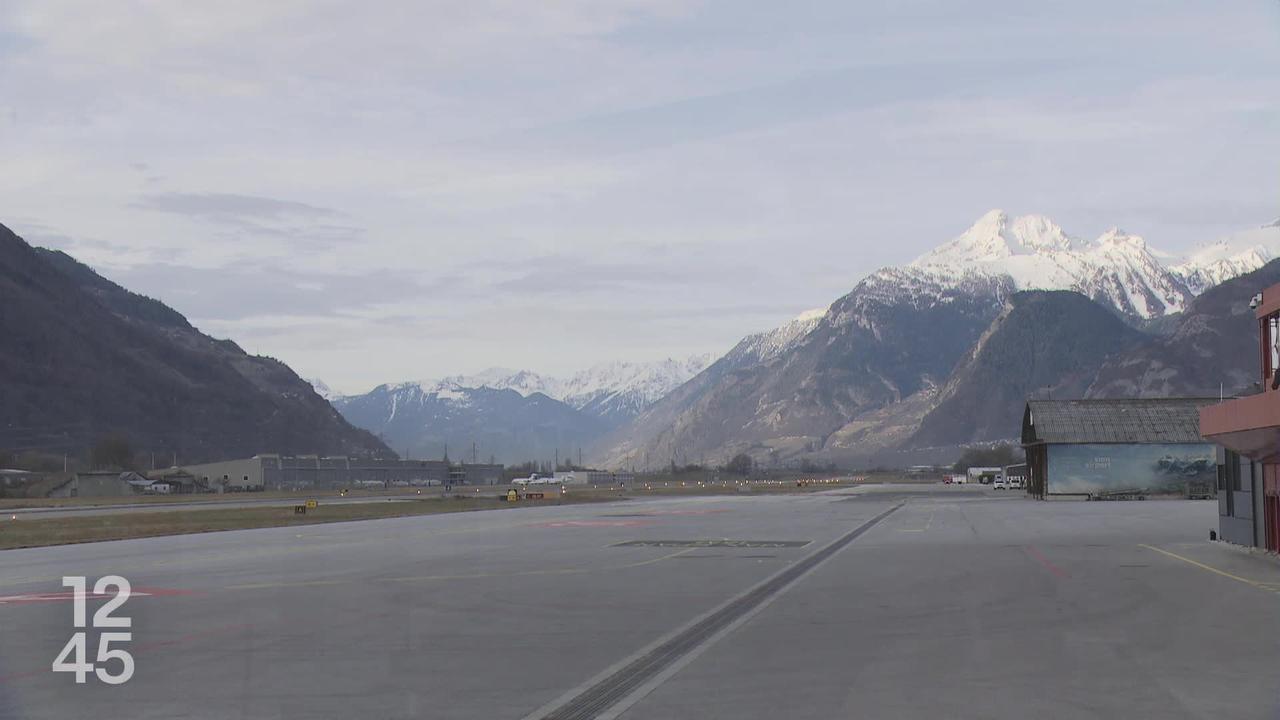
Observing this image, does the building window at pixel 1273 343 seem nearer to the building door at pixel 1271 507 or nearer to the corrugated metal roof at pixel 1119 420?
the building door at pixel 1271 507

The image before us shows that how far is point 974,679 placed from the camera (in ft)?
55.9

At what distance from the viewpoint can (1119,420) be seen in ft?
360

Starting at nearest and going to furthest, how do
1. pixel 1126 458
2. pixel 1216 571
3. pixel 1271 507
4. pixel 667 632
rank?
pixel 667 632, pixel 1216 571, pixel 1271 507, pixel 1126 458

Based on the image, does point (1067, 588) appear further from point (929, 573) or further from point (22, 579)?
point (22, 579)

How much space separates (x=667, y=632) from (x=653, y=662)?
3.22 meters

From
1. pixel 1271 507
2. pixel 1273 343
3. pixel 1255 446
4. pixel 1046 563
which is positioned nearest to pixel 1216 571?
pixel 1046 563

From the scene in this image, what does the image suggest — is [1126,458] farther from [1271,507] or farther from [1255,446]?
[1255,446]

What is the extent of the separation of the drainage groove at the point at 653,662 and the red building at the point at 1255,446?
14.4m

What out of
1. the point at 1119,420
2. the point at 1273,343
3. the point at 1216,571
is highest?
the point at 1273,343

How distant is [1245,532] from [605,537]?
22.2 metres

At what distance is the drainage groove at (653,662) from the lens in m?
15.2

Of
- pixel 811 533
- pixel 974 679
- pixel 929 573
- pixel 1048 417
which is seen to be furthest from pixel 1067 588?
pixel 1048 417

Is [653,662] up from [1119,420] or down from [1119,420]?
down

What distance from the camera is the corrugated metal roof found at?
108 meters
